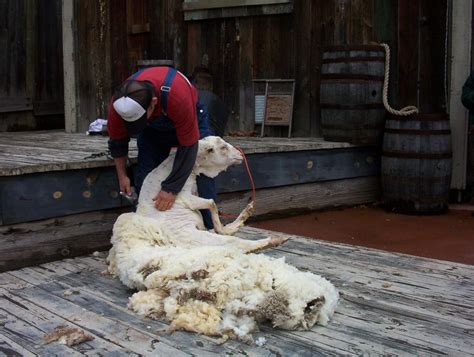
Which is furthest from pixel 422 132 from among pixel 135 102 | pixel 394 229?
pixel 135 102

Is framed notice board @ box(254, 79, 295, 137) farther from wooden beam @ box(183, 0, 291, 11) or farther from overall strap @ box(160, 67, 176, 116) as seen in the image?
overall strap @ box(160, 67, 176, 116)

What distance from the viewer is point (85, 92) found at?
7863 mm

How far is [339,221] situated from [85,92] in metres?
3.88

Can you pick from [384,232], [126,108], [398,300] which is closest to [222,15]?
[384,232]

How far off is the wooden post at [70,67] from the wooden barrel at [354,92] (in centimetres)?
326

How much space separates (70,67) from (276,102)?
8.92ft

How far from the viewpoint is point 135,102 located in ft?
10.4

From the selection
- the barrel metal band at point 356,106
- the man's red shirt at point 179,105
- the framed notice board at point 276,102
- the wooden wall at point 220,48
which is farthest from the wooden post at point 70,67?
the man's red shirt at point 179,105

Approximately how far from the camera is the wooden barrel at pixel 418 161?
5.92 m

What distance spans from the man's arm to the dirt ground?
201 cm

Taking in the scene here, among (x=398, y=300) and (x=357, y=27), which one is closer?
(x=398, y=300)

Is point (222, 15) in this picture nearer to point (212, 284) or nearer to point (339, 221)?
point (339, 221)

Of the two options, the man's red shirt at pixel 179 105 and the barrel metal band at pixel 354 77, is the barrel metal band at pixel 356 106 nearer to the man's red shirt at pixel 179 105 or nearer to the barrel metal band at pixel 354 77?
the barrel metal band at pixel 354 77

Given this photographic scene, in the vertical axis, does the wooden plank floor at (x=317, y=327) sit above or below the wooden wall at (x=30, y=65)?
below
